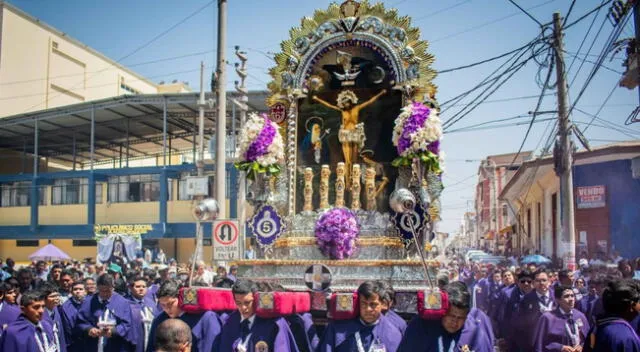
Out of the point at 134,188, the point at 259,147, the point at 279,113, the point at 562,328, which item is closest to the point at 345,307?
the point at 562,328

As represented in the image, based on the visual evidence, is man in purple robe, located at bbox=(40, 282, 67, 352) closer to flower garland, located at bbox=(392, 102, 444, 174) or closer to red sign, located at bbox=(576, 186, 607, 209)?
flower garland, located at bbox=(392, 102, 444, 174)

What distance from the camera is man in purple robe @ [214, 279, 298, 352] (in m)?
6.04

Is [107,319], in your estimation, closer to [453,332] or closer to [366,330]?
[366,330]

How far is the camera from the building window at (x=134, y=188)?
3666cm

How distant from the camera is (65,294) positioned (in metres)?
10.5

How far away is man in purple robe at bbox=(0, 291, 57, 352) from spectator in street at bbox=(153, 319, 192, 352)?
3200 millimetres

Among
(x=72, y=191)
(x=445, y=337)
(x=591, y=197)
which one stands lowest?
(x=445, y=337)

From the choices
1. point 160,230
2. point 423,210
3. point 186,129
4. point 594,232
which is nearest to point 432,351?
point 423,210

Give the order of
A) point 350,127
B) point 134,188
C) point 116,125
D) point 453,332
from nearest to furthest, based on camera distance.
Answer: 1. point 453,332
2. point 350,127
3. point 116,125
4. point 134,188

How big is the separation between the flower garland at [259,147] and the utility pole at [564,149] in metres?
7.63

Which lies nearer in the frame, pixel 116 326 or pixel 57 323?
pixel 57 323

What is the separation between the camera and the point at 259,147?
10398 mm

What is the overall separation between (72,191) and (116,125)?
5.73 meters

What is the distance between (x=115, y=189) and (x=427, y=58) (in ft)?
102
